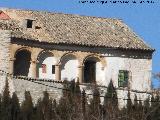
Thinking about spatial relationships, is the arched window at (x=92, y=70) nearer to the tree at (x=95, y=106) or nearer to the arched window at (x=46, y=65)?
the arched window at (x=46, y=65)

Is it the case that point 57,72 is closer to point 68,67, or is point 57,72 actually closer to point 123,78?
point 68,67

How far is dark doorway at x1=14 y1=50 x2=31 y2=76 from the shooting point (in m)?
60.1

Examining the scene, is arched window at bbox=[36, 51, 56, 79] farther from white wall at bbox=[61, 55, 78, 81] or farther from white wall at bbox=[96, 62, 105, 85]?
white wall at bbox=[96, 62, 105, 85]

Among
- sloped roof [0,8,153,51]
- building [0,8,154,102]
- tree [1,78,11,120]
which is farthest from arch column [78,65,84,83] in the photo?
tree [1,78,11,120]

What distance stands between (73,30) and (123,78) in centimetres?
509

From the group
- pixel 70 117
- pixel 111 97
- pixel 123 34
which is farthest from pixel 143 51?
pixel 70 117

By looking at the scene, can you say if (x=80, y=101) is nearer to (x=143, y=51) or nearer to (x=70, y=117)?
(x=70, y=117)

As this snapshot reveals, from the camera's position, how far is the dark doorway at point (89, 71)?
205ft

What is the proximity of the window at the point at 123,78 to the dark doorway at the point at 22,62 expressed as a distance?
671cm

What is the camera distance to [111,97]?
185 feet

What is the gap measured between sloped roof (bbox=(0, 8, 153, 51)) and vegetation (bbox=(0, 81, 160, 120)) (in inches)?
193

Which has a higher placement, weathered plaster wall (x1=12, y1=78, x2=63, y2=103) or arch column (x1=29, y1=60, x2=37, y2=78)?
arch column (x1=29, y1=60, x2=37, y2=78)

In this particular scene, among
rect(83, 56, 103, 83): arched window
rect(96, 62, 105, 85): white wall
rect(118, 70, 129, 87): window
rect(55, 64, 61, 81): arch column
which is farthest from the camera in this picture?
rect(83, 56, 103, 83): arched window

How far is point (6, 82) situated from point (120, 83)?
9.36 meters
